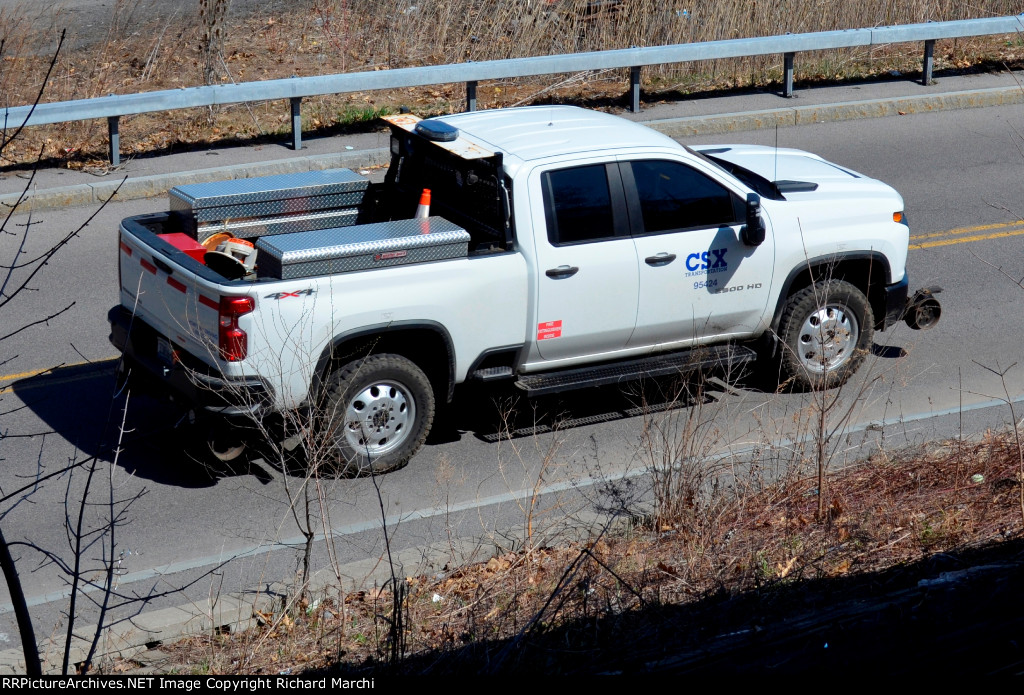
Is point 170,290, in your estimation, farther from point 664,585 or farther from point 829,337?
point 829,337

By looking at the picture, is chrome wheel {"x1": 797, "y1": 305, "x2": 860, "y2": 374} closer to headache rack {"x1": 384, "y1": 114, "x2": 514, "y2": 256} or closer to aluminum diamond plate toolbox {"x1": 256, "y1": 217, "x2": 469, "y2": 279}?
headache rack {"x1": 384, "y1": 114, "x2": 514, "y2": 256}

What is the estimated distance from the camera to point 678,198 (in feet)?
24.9

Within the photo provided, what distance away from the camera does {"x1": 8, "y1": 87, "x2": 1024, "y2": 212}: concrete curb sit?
11.8 meters

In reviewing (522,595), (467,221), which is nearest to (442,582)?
(522,595)

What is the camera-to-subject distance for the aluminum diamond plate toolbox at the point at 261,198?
293 inches

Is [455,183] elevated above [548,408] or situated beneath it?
elevated above

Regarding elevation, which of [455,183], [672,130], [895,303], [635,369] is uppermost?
[455,183]

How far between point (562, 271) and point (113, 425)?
10.7 ft

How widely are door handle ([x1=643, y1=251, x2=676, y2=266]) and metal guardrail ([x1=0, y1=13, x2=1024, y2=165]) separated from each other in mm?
7037

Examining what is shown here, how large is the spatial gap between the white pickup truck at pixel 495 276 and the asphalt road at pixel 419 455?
0.43 meters

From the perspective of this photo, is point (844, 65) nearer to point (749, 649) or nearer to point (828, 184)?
point (828, 184)

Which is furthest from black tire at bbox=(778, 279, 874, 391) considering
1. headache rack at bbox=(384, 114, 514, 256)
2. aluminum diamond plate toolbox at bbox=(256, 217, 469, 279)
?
aluminum diamond plate toolbox at bbox=(256, 217, 469, 279)

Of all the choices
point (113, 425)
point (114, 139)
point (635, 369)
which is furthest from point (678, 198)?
point (114, 139)

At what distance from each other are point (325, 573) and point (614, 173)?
3149 millimetres
